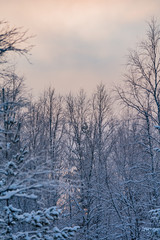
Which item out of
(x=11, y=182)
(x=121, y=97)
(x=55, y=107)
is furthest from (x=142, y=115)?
(x=55, y=107)

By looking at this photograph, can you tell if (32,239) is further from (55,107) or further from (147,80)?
(55,107)

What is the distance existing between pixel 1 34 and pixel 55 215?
374 centimetres

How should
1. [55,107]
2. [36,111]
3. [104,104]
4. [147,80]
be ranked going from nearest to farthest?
1. [147,80]
2. [104,104]
3. [36,111]
4. [55,107]

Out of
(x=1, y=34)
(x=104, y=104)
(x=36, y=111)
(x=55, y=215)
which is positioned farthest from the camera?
(x=36, y=111)

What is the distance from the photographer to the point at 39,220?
5145 millimetres

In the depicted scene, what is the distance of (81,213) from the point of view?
13.6m

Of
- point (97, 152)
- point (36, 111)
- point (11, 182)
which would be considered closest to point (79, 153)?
point (97, 152)

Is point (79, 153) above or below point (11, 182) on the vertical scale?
above

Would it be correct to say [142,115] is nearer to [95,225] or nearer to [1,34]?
[95,225]

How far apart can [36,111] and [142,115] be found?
1043 cm

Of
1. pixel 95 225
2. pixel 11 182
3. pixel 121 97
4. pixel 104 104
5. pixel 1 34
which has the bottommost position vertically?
pixel 95 225

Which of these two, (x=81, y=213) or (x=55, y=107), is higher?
(x=55, y=107)

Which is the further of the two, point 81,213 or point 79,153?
point 79,153

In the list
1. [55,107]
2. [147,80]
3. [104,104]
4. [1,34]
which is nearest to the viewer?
[1,34]
